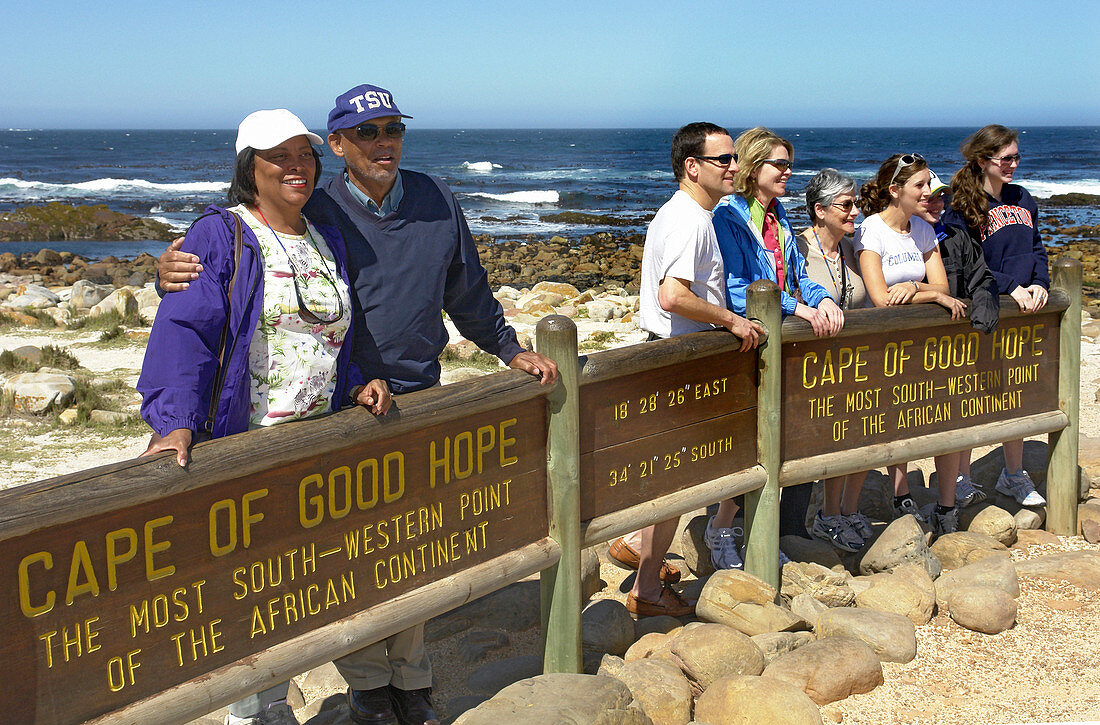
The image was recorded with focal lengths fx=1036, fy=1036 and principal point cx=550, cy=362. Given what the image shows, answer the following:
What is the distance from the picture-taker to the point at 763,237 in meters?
4.44

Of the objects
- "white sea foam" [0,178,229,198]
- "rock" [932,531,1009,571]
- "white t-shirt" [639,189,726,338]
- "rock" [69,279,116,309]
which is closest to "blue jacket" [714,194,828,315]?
"white t-shirt" [639,189,726,338]

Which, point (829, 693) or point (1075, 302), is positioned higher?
point (1075, 302)

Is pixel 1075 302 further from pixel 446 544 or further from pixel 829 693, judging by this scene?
pixel 446 544

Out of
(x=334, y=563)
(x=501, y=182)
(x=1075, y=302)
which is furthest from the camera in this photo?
(x=501, y=182)

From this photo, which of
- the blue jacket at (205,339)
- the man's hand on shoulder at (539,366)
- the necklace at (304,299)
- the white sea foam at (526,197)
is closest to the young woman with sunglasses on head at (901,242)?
the man's hand on shoulder at (539,366)

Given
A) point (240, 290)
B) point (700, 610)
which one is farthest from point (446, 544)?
point (700, 610)

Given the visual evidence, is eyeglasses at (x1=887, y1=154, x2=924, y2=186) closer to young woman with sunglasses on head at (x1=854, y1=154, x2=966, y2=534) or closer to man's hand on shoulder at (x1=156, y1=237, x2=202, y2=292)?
young woman with sunglasses on head at (x1=854, y1=154, x2=966, y2=534)

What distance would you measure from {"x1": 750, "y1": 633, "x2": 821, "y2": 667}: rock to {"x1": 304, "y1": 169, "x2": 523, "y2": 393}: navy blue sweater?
1632 millimetres

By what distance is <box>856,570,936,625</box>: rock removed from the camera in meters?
4.33

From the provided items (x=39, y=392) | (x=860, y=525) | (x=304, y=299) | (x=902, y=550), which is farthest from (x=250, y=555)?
(x=39, y=392)

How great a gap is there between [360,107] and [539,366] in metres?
0.99

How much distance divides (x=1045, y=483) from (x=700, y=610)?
2789 mm

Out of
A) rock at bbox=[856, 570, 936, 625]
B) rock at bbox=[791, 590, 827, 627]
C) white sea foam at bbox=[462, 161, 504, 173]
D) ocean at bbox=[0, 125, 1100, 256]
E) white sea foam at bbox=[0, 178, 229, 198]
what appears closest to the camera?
rock at bbox=[791, 590, 827, 627]

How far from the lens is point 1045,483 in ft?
19.2
